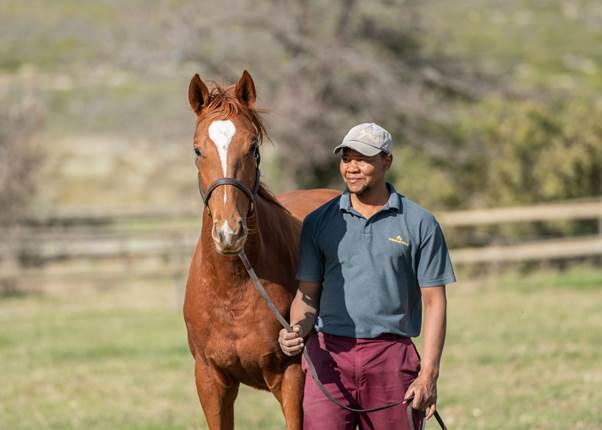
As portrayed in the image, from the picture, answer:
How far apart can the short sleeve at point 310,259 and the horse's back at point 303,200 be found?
6.31 ft

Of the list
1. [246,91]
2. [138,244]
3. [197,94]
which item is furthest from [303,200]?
[138,244]

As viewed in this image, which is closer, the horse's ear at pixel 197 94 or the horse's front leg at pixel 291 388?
the horse's ear at pixel 197 94

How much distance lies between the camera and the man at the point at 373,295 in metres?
4.31

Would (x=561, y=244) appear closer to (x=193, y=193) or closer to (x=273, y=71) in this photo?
(x=273, y=71)

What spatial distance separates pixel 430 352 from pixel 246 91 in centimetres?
160

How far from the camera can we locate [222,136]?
14.8 feet

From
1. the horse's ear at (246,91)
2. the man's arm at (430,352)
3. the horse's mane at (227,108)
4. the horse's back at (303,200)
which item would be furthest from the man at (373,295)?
the horse's back at (303,200)

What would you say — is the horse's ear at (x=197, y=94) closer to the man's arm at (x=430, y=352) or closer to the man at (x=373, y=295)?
the man at (x=373, y=295)

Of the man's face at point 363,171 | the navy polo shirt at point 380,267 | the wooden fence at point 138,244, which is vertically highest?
the man's face at point 363,171

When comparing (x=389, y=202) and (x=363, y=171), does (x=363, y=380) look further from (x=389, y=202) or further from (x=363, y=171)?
(x=363, y=171)

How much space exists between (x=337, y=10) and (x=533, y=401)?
1510 centimetres

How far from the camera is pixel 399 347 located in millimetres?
4359

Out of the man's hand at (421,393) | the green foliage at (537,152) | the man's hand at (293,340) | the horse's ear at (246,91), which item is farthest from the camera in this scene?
the green foliage at (537,152)

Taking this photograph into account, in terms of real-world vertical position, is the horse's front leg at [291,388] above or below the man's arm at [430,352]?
below
